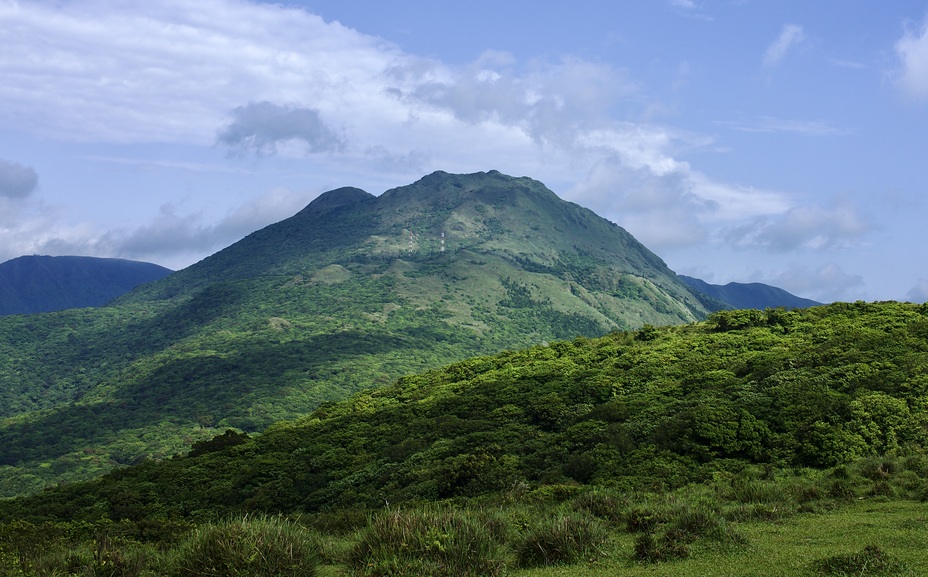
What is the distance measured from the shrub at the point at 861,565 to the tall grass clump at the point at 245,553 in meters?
9.45

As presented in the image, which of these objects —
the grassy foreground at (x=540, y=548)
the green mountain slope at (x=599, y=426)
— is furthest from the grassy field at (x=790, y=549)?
the green mountain slope at (x=599, y=426)

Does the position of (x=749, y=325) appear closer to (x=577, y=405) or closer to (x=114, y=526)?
(x=577, y=405)

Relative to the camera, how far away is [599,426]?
1458 inches

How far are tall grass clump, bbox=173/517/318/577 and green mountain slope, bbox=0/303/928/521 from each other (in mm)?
13871

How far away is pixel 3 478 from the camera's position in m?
134

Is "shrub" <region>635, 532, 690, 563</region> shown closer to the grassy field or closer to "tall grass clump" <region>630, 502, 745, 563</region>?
"tall grass clump" <region>630, 502, 745, 563</region>

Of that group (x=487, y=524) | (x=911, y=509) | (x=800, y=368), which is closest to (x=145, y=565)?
(x=487, y=524)

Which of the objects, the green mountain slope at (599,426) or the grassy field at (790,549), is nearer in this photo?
the grassy field at (790,549)

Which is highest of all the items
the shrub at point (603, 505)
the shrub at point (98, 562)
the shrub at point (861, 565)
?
the shrub at point (861, 565)

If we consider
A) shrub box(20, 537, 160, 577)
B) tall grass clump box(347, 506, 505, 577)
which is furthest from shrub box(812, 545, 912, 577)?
shrub box(20, 537, 160, 577)

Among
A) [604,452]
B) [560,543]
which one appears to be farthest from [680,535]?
[604,452]

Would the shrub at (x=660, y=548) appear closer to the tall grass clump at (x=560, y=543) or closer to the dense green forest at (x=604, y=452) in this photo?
the dense green forest at (x=604, y=452)

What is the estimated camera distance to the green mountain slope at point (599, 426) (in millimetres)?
29531

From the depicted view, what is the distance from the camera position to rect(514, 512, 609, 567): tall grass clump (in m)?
15.1
